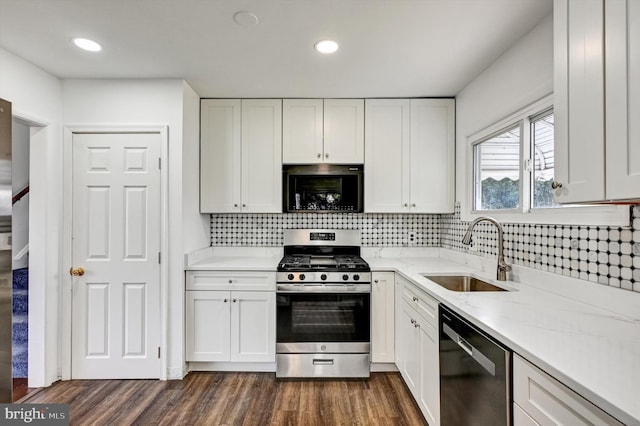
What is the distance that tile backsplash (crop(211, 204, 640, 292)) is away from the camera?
1.40 m

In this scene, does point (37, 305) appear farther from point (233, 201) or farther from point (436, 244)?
point (436, 244)

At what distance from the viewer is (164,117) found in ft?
8.46

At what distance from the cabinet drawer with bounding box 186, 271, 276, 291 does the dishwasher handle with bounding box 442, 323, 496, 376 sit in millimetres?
1455

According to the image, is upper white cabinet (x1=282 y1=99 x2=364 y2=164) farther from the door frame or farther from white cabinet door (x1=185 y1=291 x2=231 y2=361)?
white cabinet door (x1=185 y1=291 x2=231 y2=361)

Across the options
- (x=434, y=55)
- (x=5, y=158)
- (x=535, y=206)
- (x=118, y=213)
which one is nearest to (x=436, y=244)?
(x=535, y=206)

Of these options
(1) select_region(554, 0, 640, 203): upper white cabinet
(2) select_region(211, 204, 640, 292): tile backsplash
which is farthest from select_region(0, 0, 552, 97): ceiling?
(2) select_region(211, 204, 640, 292): tile backsplash

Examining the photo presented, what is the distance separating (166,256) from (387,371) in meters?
2.07

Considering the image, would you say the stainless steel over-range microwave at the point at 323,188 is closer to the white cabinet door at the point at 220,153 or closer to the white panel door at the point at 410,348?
the white cabinet door at the point at 220,153

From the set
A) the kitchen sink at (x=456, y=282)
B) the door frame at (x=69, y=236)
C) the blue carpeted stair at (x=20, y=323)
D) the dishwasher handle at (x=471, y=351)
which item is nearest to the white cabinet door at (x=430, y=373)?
the dishwasher handle at (x=471, y=351)

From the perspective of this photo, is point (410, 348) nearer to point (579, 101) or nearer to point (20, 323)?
point (579, 101)

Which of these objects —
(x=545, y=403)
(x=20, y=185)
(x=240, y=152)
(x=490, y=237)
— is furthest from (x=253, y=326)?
(x=20, y=185)

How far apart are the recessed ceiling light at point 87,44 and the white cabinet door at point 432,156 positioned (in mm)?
2508

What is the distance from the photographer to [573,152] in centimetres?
118

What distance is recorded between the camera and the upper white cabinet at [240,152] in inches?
118
